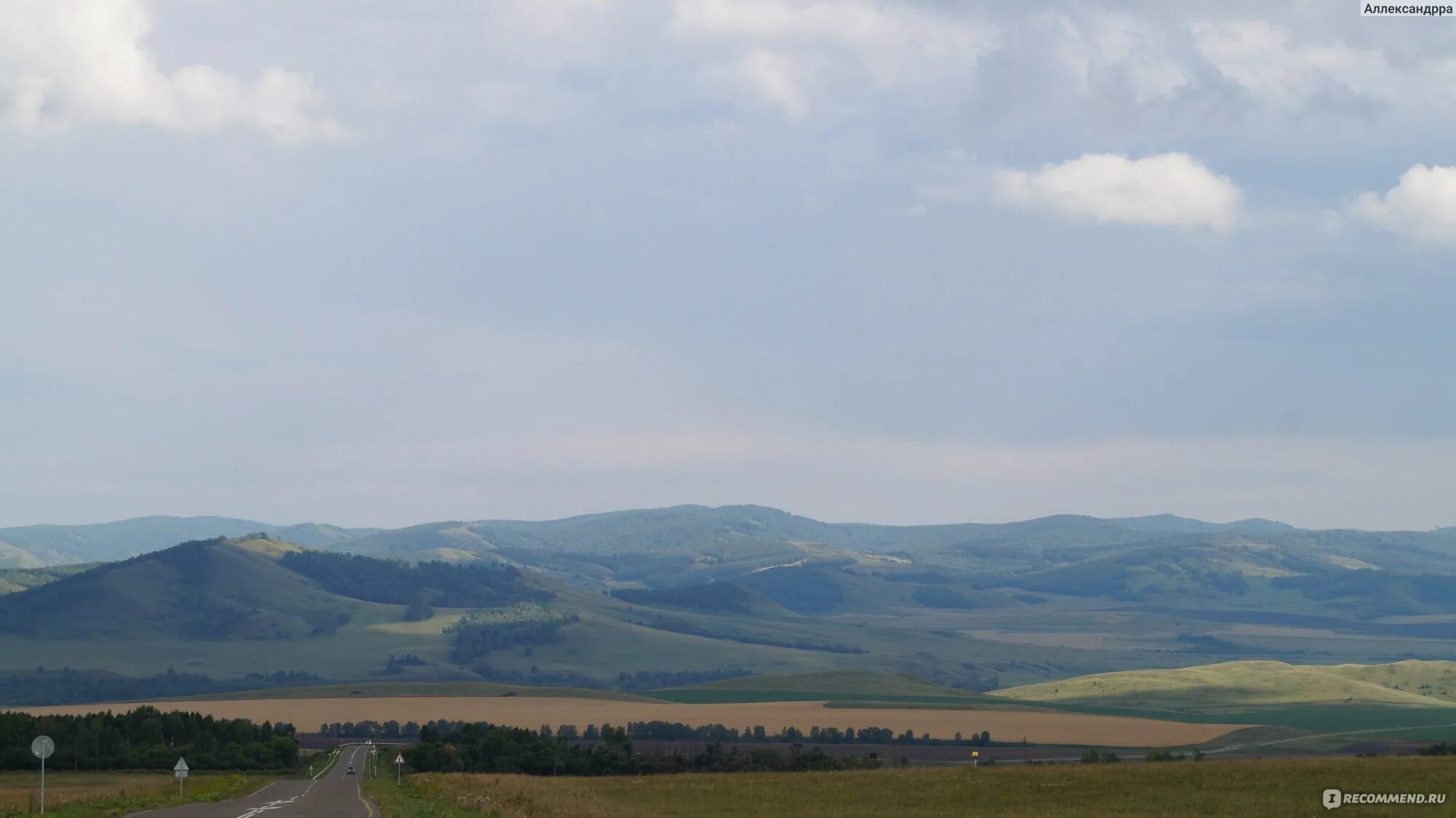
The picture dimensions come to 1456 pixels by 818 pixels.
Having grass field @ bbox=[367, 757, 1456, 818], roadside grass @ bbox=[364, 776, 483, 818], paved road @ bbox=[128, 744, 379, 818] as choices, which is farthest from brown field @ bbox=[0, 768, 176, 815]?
grass field @ bbox=[367, 757, 1456, 818]

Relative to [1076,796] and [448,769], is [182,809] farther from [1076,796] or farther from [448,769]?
[448,769]

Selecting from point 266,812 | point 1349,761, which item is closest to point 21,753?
point 266,812

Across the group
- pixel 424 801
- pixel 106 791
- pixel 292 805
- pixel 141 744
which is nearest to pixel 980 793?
pixel 424 801

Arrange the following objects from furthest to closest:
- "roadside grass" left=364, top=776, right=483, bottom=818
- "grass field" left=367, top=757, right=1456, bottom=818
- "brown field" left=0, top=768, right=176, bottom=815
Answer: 1. "brown field" left=0, top=768, right=176, bottom=815
2. "grass field" left=367, top=757, right=1456, bottom=818
3. "roadside grass" left=364, top=776, right=483, bottom=818

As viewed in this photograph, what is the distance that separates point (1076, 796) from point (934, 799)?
860 cm

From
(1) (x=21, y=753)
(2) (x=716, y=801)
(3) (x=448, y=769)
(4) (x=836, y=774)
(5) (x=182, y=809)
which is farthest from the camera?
(3) (x=448, y=769)

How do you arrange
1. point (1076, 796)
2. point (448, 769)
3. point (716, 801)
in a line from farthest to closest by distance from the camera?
1. point (448, 769)
2. point (716, 801)
3. point (1076, 796)

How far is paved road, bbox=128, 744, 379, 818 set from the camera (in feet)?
237

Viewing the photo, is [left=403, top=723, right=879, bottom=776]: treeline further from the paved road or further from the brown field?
the paved road

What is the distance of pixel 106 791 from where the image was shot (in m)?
112

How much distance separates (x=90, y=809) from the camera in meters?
80.4

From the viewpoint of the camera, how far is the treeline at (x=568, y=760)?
15750cm

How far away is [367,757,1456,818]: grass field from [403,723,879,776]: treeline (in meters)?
43.7

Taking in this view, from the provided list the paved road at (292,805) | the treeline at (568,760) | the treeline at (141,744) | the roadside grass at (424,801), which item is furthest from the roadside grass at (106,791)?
the treeline at (568,760)
